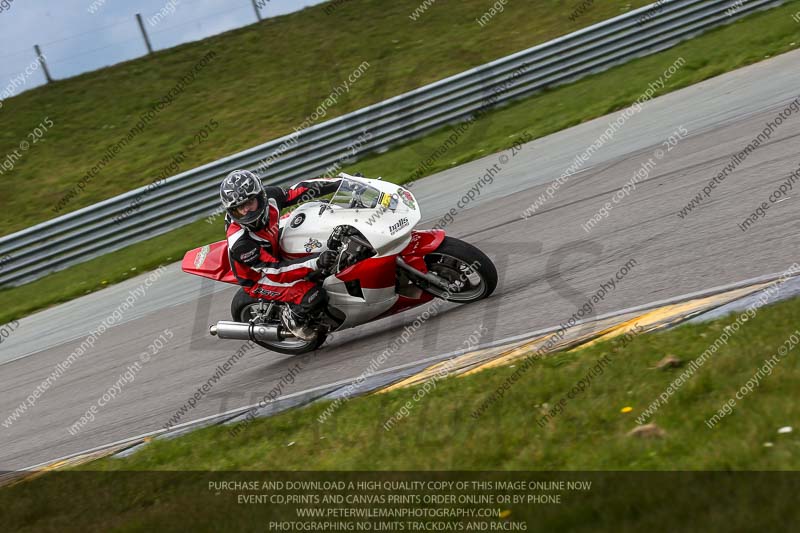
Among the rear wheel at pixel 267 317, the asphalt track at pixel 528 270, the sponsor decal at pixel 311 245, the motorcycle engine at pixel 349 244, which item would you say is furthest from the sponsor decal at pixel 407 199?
the rear wheel at pixel 267 317

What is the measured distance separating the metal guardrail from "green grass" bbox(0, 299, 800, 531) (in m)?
9.42

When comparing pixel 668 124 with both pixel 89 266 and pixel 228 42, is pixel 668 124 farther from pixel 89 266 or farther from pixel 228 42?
pixel 228 42

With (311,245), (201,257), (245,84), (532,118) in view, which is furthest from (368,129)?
(311,245)

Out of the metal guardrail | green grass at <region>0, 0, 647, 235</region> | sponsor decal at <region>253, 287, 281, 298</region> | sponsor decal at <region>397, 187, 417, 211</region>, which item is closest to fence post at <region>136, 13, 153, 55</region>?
green grass at <region>0, 0, 647, 235</region>

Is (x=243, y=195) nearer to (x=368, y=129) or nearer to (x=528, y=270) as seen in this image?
(x=528, y=270)

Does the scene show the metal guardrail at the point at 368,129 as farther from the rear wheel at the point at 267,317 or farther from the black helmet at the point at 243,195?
the black helmet at the point at 243,195

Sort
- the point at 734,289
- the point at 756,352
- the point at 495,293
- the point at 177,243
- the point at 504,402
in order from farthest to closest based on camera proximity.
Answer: the point at 177,243, the point at 495,293, the point at 734,289, the point at 504,402, the point at 756,352

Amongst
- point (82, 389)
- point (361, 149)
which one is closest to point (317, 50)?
point (361, 149)

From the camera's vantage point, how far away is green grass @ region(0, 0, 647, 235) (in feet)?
66.6

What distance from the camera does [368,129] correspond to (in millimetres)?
16844

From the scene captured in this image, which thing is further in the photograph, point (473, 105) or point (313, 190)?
point (473, 105)

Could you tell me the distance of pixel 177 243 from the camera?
15.5m

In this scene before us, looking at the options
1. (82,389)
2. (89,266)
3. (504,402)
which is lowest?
(89,266)

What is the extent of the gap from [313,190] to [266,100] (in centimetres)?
1443
